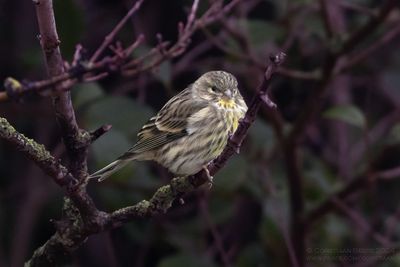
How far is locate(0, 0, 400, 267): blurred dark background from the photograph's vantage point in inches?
158

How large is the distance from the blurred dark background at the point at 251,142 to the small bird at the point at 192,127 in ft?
0.83

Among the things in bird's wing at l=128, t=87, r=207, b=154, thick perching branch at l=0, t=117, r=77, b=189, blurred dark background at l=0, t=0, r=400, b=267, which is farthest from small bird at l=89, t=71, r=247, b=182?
thick perching branch at l=0, t=117, r=77, b=189

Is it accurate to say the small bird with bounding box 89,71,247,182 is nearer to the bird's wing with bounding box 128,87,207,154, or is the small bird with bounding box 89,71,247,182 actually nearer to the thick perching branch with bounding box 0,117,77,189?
the bird's wing with bounding box 128,87,207,154

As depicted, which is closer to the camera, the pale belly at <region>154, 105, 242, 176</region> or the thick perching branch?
the thick perching branch

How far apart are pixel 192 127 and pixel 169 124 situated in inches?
5.6

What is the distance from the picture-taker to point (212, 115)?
347cm

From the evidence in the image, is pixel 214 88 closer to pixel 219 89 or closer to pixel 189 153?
pixel 219 89

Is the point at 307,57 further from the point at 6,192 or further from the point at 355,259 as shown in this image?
the point at 6,192

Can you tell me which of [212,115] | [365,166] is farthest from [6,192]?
[365,166]

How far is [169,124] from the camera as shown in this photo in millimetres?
3602

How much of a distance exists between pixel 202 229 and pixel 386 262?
1.01m

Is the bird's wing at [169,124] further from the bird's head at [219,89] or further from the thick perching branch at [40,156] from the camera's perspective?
the thick perching branch at [40,156]

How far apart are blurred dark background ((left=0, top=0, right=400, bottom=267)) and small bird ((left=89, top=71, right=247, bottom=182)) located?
253 millimetres

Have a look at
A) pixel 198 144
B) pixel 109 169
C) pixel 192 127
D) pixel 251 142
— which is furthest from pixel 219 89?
pixel 251 142
